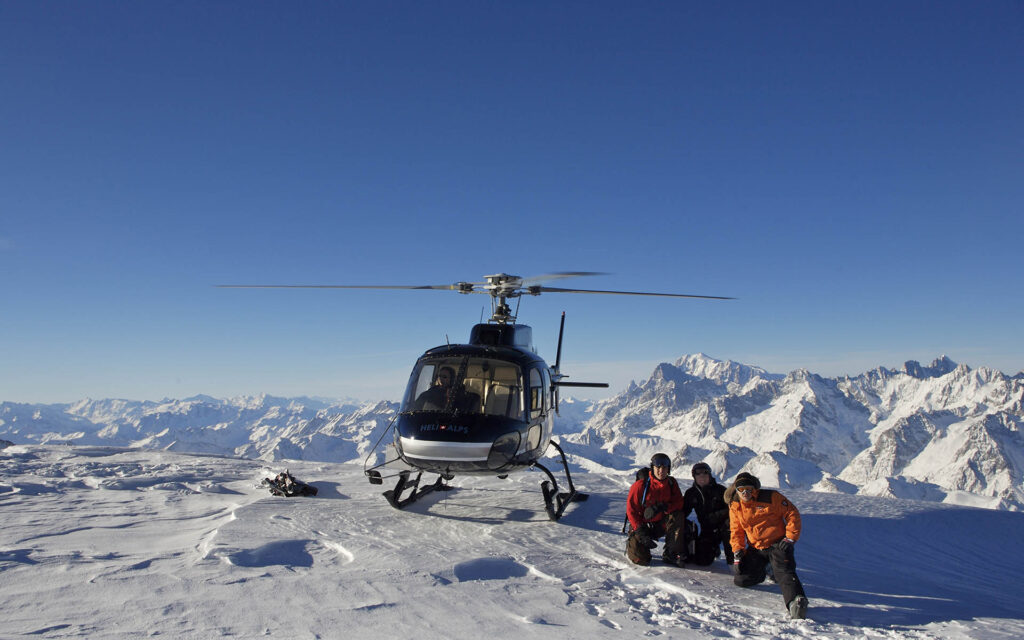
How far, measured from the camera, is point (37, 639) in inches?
164

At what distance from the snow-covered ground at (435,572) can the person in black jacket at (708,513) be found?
234 millimetres

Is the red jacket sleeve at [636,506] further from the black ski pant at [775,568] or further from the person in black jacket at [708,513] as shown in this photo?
the black ski pant at [775,568]

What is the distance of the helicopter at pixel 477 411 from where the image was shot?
8383 mm

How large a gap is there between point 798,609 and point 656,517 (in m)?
2.07

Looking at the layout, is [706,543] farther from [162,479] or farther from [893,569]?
[162,479]

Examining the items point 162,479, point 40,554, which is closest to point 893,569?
point 40,554

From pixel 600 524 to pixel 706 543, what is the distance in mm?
2356

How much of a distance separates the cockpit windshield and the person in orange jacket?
12.5ft

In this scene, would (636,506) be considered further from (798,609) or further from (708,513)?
(798,609)

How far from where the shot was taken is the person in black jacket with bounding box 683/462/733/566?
290 inches

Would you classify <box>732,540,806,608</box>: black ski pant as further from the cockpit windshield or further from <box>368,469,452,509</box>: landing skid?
<box>368,469,452,509</box>: landing skid

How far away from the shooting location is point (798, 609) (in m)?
5.41

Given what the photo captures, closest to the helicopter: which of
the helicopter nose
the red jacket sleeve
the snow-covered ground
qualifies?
the helicopter nose

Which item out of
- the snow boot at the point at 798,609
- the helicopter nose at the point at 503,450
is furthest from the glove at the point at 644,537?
the helicopter nose at the point at 503,450
